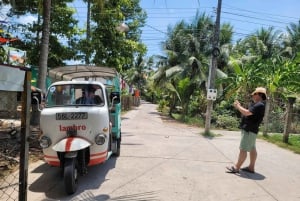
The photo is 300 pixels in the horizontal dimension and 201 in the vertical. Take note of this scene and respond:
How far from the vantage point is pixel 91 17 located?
2017 cm

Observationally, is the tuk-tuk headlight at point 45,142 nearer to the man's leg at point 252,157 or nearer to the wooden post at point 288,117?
the man's leg at point 252,157

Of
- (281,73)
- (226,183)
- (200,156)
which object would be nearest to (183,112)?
(281,73)

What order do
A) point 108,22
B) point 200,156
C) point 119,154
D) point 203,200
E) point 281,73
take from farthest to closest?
1. point 108,22
2. point 281,73
3. point 200,156
4. point 119,154
5. point 203,200

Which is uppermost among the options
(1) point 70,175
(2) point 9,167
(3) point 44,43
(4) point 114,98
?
(3) point 44,43

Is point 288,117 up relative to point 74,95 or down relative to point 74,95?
down

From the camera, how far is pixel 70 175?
5820mm

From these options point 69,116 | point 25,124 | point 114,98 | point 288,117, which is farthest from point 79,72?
point 288,117

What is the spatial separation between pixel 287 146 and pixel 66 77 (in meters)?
8.21

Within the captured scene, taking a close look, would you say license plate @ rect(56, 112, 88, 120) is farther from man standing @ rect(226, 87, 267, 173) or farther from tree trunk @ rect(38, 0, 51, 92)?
tree trunk @ rect(38, 0, 51, 92)

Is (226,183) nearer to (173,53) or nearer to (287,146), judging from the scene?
(287,146)

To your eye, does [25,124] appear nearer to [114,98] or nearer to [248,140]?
[114,98]

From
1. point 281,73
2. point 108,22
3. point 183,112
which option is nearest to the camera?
point 281,73

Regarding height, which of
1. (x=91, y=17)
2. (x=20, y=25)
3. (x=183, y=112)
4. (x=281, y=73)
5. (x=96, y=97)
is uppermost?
(x=91, y=17)

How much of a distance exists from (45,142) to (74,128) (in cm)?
58
